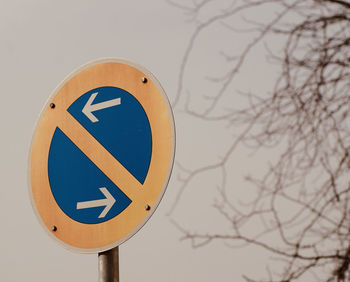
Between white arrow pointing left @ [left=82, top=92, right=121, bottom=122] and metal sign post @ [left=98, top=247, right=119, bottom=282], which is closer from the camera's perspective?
metal sign post @ [left=98, top=247, right=119, bottom=282]

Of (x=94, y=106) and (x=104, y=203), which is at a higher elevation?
(x=94, y=106)

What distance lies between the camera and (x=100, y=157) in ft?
5.70

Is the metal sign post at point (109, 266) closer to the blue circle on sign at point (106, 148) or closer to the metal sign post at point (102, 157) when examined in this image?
the metal sign post at point (102, 157)

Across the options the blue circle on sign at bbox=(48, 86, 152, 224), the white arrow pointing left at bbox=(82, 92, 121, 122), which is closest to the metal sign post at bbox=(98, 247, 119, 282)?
the blue circle on sign at bbox=(48, 86, 152, 224)

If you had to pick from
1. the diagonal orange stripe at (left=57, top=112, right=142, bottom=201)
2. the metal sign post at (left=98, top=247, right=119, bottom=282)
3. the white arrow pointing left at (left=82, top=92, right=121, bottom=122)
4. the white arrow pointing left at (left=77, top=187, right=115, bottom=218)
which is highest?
the white arrow pointing left at (left=82, top=92, right=121, bottom=122)

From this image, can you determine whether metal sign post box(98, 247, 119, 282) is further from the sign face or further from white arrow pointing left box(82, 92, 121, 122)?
white arrow pointing left box(82, 92, 121, 122)

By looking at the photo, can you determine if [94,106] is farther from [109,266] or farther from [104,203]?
[109,266]

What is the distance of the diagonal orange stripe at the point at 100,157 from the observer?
5.42 ft

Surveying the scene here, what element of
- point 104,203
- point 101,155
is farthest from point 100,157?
point 104,203

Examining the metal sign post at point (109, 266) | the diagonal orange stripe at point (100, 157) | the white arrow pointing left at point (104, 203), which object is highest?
the diagonal orange stripe at point (100, 157)

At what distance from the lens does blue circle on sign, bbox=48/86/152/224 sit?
1668 millimetres

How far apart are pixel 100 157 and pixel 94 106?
0.19 m

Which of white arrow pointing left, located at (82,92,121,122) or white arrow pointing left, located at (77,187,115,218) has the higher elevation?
white arrow pointing left, located at (82,92,121,122)

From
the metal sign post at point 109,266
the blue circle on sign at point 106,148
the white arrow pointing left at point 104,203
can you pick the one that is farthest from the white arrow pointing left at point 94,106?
the metal sign post at point 109,266
